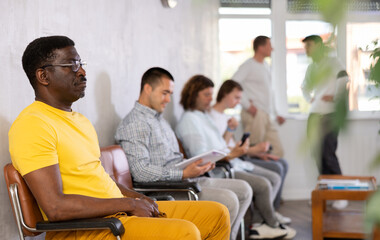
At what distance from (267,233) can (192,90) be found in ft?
4.17

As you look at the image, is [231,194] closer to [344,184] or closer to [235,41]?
[344,184]

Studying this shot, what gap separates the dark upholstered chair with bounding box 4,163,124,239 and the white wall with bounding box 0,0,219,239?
16 centimetres

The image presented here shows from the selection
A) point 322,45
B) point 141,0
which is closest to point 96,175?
point 322,45

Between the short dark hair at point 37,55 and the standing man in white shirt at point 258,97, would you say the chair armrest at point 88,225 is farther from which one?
the standing man in white shirt at point 258,97

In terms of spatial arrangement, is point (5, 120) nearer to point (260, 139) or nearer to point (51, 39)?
point (51, 39)

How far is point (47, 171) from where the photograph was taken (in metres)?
1.78

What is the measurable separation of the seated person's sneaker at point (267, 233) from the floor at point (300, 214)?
0.23ft

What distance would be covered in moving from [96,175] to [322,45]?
1704 mm

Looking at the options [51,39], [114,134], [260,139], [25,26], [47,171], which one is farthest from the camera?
[260,139]

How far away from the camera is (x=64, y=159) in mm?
1924

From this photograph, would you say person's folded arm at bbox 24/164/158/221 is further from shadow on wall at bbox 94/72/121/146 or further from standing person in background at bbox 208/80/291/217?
standing person in background at bbox 208/80/291/217

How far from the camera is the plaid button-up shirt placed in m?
2.92

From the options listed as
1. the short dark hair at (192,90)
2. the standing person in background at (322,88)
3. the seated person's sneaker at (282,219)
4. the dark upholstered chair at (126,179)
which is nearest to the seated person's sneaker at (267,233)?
the seated person's sneaker at (282,219)

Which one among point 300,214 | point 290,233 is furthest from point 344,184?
point 300,214
